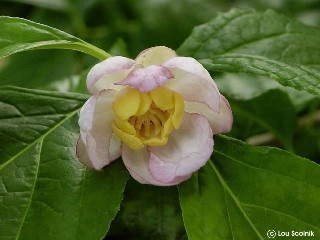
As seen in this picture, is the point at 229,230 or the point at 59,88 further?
the point at 59,88

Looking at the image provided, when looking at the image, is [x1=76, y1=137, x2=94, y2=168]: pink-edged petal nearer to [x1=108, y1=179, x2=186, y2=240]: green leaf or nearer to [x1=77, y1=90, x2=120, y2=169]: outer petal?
[x1=77, y1=90, x2=120, y2=169]: outer petal

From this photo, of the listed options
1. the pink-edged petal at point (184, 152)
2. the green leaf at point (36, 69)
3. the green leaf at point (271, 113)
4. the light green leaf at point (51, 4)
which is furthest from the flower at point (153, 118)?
the light green leaf at point (51, 4)

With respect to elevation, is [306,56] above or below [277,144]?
above

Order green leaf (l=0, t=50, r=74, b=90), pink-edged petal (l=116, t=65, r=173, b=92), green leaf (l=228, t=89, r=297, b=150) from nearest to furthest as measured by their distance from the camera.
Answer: pink-edged petal (l=116, t=65, r=173, b=92), green leaf (l=228, t=89, r=297, b=150), green leaf (l=0, t=50, r=74, b=90)

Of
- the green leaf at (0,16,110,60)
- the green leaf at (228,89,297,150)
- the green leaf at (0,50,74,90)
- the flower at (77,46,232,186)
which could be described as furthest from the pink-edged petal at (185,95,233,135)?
the green leaf at (0,50,74,90)

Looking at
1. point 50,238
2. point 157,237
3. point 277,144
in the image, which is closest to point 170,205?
point 157,237

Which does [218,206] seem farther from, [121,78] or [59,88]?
[59,88]

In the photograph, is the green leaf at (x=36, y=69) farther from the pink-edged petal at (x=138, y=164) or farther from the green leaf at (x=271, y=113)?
the pink-edged petal at (x=138, y=164)

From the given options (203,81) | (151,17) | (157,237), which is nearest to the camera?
(203,81)
